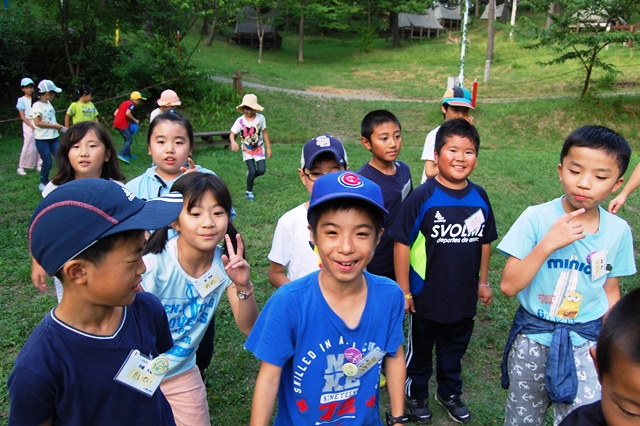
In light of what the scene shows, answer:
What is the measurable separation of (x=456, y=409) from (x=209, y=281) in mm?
1787

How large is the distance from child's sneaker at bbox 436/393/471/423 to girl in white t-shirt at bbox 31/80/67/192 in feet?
24.3

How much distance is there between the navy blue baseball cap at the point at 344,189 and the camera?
1747 millimetres

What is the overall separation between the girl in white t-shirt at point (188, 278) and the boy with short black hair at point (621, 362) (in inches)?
61.0

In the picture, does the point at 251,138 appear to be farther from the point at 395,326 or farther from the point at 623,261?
the point at 395,326

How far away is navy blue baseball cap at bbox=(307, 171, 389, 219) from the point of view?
5.73 feet

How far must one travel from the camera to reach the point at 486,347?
3988 millimetres

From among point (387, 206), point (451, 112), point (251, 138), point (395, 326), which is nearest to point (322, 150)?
point (387, 206)

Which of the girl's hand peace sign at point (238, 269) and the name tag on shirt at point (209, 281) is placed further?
the name tag on shirt at point (209, 281)

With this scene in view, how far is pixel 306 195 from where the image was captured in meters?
8.05

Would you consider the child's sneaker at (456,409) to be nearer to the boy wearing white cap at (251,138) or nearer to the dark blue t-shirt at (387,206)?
the dark blue t-shirt at (387,206)

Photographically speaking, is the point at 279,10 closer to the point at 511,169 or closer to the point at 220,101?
the point at 220,101

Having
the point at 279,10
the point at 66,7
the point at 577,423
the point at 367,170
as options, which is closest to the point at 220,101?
the point at 66,7

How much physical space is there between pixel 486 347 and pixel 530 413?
1.55 m

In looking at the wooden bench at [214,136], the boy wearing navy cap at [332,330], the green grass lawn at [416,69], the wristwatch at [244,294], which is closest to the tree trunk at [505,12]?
the green grass lawn at [416,69]
